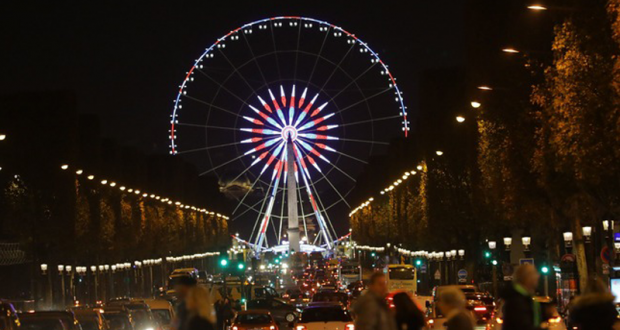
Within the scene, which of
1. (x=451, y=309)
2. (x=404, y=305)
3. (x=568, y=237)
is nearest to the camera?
(x=451, y=309)

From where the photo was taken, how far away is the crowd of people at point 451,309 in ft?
49.5

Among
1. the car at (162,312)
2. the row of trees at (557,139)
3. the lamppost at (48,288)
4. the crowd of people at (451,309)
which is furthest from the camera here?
the lamppost at (48,288)

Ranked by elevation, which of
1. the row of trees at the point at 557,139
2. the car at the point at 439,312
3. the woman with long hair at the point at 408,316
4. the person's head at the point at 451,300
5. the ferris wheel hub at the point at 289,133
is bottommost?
the car at the point at 439,312

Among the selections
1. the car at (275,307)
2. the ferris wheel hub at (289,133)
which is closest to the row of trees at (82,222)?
the ferris wheel hub at (289,133)

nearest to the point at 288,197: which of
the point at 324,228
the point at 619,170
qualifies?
the point at 324,228

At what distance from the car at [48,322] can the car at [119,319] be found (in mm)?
6246

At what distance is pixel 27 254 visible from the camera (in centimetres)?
7456

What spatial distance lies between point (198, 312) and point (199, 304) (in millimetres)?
107

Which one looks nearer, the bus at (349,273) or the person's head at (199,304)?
the person's head at (199,304)

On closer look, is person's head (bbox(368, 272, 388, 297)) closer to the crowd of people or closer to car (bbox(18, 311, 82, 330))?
Result: the crowd of people

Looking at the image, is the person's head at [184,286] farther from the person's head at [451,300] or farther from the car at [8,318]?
the car at [8,318]

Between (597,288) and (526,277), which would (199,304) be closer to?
(526,277)

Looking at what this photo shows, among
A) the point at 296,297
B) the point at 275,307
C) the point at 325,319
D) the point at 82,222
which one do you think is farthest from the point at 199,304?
the point at 82,222

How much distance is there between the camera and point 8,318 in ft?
82.0
